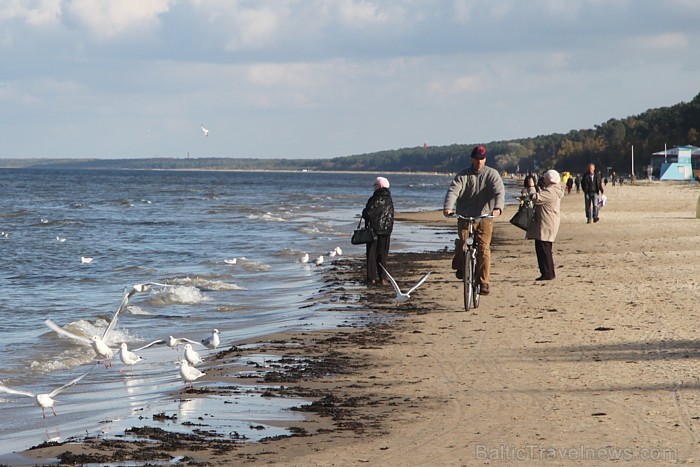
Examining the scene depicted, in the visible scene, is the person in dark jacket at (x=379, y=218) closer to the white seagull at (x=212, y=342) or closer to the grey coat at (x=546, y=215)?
the grey coat at (x=546, y=215)

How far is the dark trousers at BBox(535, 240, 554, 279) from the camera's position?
546 inches

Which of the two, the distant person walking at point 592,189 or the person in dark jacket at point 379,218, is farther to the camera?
the distant person walking at point 592,189

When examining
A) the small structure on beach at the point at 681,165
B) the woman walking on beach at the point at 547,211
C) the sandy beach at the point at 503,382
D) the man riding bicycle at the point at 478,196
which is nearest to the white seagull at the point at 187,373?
the sandy beach at the point at 503,382

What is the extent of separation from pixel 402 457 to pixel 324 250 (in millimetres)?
20105

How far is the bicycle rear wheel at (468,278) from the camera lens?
1128 centimetres

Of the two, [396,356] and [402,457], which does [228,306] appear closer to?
[396,356]

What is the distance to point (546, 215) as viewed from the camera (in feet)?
44.4

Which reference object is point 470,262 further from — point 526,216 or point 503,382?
point 503,382

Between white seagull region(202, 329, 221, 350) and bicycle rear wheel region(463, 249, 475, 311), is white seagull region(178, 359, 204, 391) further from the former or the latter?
bicycle rear wheel region(463, 249, 475, 311)

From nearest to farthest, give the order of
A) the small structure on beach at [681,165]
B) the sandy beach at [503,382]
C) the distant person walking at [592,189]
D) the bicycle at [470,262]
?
1. the sandy beach at [503,382]
2. the bicycle at [470,262]
3. the distant person walking at [592,189]
4. the small structure on beach at [681,165]

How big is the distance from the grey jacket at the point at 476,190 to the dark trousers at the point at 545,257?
277 centimetres

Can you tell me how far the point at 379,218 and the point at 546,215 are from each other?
2.59 meters

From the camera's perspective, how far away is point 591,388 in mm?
7297

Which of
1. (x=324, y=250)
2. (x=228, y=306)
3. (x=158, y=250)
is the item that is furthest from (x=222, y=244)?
(x=228, y=306)
